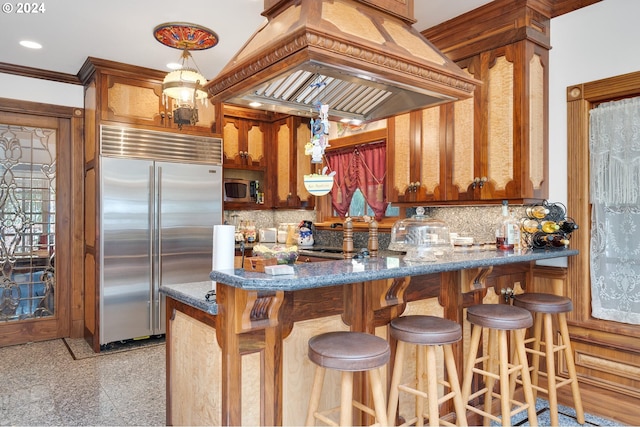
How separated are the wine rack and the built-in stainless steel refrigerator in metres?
3.04

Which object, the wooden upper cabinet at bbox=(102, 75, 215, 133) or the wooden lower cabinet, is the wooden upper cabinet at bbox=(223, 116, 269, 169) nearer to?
the wooden upper cabinet at bbox=(102, 75, 215, 133)

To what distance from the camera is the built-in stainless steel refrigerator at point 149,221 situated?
400cm

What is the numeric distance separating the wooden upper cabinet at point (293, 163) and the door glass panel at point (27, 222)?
2.50 metres

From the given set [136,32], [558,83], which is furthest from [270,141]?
[558,83]

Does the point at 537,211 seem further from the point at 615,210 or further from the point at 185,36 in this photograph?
the point at 185,36

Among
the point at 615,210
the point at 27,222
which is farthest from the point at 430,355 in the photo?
the point at 27,222

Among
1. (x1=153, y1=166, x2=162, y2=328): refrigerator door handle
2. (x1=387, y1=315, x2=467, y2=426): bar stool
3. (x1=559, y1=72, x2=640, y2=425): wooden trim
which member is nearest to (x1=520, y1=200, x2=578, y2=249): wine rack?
(x1=559, y1=72, x2=640, y2=425): wooden trim

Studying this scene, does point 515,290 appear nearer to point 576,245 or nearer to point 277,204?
point 576,245

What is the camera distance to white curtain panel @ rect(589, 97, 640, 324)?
2668 mm

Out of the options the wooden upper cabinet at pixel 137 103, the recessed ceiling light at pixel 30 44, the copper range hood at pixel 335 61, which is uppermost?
the recessed ceiling light at pixel 30 44

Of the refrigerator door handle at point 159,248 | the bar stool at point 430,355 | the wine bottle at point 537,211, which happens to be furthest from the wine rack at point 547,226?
the refrigerator door handle at point 159,248

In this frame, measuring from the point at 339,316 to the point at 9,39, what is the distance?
12.1ft

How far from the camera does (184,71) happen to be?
3.42 meters

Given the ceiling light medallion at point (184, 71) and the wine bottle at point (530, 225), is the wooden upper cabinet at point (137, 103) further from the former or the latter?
the wine bottle at point (530, 225)
